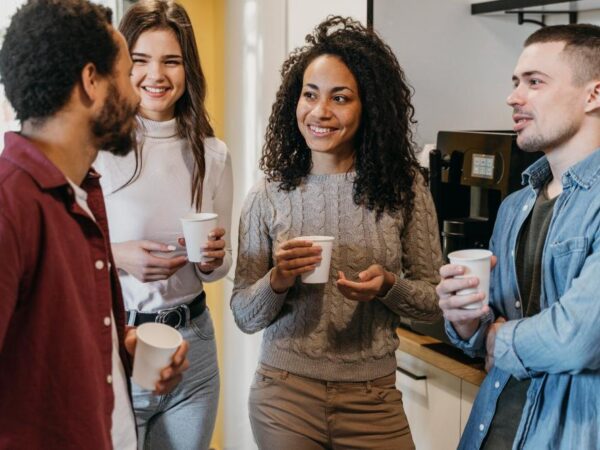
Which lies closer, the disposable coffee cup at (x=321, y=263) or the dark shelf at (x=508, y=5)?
the disposable coffee cup at (x=321, y=263)

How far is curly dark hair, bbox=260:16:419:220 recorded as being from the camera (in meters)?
1.84

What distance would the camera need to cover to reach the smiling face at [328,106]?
1805mm

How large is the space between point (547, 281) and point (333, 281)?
1.57 ft

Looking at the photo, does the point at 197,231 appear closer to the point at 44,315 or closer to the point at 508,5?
the point at 44,315

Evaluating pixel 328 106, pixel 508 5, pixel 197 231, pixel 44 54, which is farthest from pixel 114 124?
pixel 508 5

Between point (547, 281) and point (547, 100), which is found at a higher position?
point (547, 100)

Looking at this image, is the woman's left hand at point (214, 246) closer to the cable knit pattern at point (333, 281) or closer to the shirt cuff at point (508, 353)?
the cable knit pattern at point (333, 281)

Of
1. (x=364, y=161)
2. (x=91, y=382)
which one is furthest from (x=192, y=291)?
(x=91, y=382)

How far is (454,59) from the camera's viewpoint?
9.07 ft

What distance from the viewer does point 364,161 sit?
186cm

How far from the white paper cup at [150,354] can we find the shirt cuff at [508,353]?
600mm

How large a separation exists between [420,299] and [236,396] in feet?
6.09

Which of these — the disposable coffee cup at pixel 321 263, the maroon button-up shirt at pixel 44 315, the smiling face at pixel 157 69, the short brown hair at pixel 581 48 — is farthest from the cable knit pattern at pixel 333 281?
the maroon button-up shirt at pixel 44 315

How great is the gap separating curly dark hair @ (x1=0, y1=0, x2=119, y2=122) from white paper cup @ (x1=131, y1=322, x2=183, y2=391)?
0.41m
